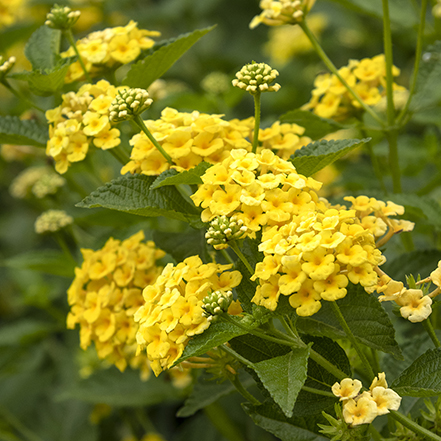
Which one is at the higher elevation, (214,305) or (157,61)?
(157,61)

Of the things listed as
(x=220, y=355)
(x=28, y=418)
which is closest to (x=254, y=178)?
(x=220, y=355)

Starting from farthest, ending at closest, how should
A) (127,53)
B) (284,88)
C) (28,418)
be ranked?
(284,88), (28,418), (127,53)

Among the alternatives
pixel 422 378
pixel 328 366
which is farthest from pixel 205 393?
pixel 422 378

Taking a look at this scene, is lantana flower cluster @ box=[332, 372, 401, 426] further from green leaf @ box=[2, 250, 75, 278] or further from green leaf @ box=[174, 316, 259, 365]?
green leaf @ box=[2, 250, 75, 278]

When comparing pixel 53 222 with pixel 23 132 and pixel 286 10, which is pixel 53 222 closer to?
pixel 23 132

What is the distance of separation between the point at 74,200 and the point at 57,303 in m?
0.49

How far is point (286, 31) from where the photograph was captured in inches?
109

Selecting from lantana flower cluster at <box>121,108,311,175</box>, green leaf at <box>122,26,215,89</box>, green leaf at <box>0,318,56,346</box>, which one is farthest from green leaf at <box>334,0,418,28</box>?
green leaf at <box>0,318,56,346</box>

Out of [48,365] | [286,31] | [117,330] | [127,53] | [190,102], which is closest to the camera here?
[117,330]

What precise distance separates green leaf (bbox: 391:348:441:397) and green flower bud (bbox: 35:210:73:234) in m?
1.06

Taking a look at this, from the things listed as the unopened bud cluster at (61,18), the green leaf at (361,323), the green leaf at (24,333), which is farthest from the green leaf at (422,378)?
the green leaf at (24,333)

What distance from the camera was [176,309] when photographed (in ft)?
2.62

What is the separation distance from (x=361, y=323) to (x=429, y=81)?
0.74 metres

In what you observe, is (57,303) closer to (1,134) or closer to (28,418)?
(28,418)
